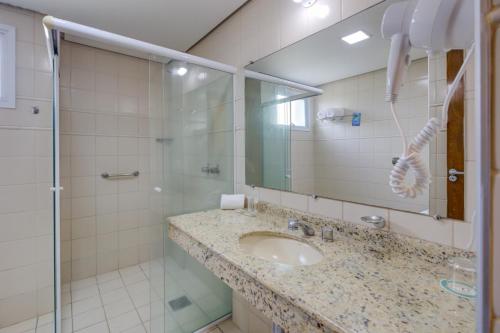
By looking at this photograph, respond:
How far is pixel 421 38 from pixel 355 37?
1.96 feet

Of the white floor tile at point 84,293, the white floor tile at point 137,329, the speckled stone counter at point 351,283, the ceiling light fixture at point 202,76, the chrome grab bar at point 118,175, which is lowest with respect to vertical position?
the white floor tile at point 137,329

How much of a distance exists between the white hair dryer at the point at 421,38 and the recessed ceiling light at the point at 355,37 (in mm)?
433

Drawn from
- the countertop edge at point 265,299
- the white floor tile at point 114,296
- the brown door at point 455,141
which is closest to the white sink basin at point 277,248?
the countertop edge at point 265,299

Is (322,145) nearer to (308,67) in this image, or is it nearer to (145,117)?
(308,67)

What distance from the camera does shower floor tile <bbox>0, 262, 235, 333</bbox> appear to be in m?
1.64

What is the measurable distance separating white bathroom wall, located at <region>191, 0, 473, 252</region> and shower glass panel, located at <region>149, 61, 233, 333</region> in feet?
0.54

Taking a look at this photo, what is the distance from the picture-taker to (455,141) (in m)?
0.80

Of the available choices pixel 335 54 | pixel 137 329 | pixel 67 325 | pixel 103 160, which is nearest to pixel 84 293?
pixel 67 325

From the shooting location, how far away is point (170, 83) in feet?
5.46

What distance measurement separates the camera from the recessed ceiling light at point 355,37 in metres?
1.06

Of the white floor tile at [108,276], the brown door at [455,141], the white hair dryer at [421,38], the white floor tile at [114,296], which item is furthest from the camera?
the white floor tile at [108,276]

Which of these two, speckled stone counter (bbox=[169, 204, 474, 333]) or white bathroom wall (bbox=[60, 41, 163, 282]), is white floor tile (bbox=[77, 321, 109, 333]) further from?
speckled stone counter (bbox=[169, 204, 474, 333])

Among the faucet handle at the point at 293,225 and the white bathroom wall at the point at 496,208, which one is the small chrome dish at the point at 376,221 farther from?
the white bathroom wall at the point at 496,208

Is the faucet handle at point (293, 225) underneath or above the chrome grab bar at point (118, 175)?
underneath
